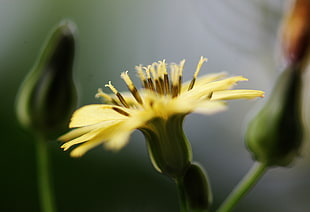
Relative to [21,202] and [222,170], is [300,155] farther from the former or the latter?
[222,170]

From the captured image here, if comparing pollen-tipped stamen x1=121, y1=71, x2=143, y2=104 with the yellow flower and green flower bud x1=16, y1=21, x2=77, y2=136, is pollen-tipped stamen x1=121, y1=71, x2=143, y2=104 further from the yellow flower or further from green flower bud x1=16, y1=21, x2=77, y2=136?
green flower bud x1=16, y1=21, x2=77, y2=136

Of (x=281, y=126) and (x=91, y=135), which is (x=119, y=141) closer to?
(x=91, y=135)

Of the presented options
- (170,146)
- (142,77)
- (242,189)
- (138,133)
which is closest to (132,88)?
(142,77)

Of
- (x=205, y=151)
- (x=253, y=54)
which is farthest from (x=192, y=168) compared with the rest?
(x=205, y=151)

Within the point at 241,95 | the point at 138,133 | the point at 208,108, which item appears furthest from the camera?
the point at 138,133

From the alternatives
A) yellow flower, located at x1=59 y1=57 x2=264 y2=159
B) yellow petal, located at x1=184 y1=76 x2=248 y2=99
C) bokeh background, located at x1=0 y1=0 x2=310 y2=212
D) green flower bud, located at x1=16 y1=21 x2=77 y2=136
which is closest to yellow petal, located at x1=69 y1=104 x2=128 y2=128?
yellow flower, located at x1=59 y1=57 x2=264 y2=159
